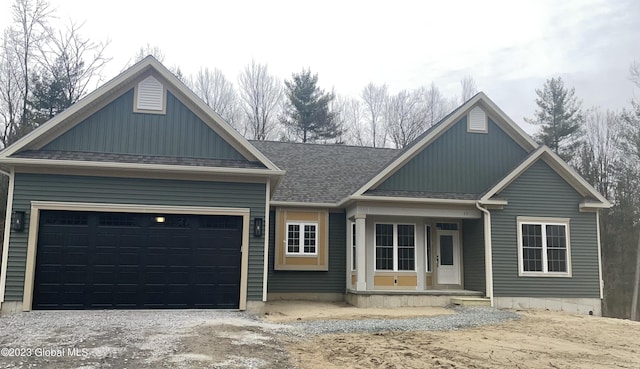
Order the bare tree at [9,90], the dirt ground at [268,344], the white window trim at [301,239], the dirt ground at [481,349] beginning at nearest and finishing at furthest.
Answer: the dirt ground at [268,344] < the dirt ground at [481,349] < the white window trim at [301,239] < the bare tree at [9,90]

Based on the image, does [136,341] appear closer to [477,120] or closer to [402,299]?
[402,299]

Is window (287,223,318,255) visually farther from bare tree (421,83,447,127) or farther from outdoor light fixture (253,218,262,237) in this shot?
bare tree (421,83,447,127)

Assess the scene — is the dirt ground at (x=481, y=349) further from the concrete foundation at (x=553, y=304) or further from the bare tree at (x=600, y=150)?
the bare tree at (x=600, y=150)

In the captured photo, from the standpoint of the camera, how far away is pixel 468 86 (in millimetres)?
41250

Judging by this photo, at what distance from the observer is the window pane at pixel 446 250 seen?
1589 cm

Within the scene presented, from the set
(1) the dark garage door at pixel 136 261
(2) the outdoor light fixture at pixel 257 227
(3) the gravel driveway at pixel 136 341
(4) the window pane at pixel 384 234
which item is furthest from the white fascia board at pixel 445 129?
(3) the gravel driveway at pixel 136 341

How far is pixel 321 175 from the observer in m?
18.0

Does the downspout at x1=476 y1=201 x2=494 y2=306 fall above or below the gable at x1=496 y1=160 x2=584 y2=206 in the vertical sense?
below

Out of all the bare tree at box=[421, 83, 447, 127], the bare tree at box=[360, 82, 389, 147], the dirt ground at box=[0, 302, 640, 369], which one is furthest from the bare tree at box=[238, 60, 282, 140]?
the dirt ground at box=[0, 302, 640, 369]

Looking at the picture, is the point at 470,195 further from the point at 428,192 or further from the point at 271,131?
the point at 271,131

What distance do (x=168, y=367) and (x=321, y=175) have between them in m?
12.0

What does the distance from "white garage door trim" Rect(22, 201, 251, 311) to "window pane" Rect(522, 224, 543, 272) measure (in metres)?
8.02

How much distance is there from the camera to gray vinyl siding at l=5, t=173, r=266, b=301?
11.0 meters

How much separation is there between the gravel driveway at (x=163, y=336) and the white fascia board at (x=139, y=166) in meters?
3.21
